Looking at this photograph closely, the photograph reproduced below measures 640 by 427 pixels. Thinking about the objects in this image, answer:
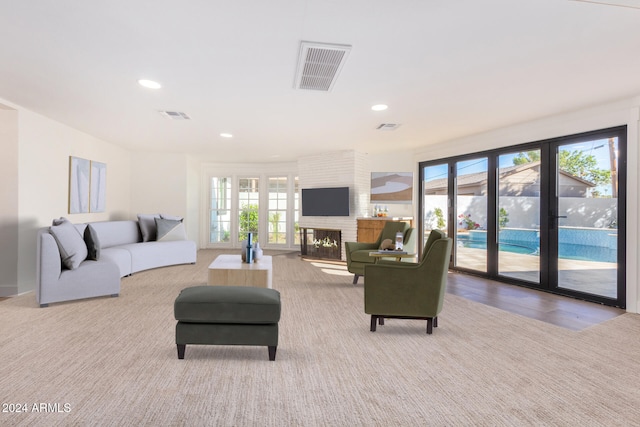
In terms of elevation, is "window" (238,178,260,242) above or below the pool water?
above

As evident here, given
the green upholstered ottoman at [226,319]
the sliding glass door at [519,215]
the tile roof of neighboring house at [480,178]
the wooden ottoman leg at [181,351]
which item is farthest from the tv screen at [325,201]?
the wooden ottoman leg at [181,351]

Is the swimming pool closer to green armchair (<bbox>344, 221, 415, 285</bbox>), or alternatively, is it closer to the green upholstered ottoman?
green armchair (<bbox>344, 221, 415, 285</bbox>)

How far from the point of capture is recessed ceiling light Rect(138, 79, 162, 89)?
150 inches

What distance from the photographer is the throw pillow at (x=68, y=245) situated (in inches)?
173

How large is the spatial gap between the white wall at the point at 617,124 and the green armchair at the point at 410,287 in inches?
101

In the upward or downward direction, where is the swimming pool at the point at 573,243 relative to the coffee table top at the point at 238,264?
upward

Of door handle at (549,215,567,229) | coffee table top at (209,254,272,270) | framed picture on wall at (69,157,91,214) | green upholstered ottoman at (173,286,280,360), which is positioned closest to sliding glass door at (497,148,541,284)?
door handle at (549,215,567,229)

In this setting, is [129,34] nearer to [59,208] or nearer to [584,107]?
[59,208]

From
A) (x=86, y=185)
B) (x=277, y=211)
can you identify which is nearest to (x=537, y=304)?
(x=277, y=211)

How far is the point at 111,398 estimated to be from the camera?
224 cm

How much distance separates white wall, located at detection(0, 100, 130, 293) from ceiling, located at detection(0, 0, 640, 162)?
0.93ft

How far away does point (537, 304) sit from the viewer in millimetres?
4625

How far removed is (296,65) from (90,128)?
14.3 ft

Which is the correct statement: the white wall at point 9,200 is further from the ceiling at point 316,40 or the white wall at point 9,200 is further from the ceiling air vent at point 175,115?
the ceiling air vent at point 175,115
